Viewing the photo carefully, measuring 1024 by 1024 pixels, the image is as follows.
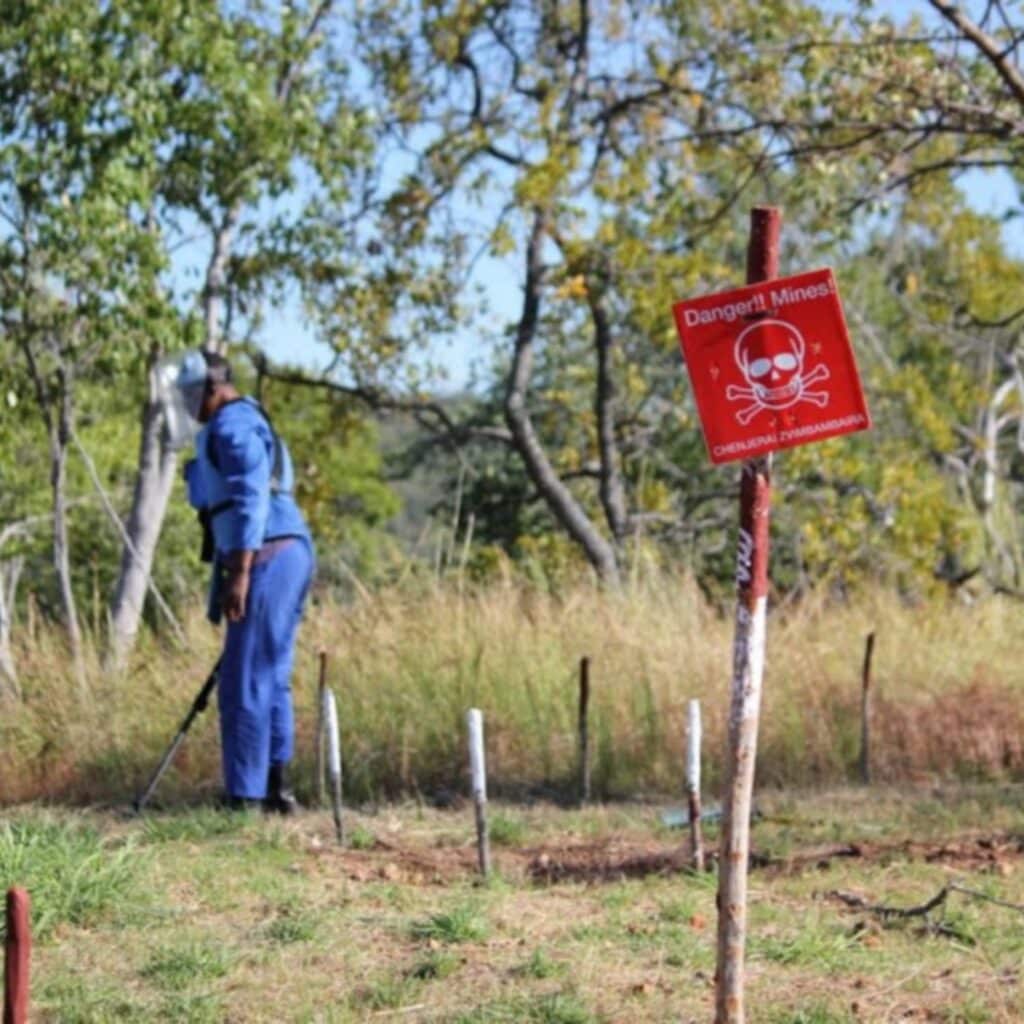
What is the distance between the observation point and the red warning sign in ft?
15.1

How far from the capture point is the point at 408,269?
16.1 metres

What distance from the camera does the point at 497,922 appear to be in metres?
6.22

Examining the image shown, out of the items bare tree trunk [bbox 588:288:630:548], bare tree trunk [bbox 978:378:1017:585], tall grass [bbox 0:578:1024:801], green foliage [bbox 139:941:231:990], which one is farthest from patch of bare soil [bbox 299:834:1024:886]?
bare tree trunk [bbox 588:288:630:548]

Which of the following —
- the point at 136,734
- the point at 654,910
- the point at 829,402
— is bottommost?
the point at 654,910

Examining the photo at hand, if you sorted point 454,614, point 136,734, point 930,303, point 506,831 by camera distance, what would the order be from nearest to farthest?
point 506,831 → point 136,734 → point 454,614 → point 930,303

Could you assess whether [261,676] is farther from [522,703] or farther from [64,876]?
[64,876]

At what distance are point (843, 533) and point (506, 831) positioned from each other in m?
9.96

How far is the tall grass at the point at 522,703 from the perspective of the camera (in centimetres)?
947

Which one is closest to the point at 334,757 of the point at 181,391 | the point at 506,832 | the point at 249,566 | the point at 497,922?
the point at 506,832

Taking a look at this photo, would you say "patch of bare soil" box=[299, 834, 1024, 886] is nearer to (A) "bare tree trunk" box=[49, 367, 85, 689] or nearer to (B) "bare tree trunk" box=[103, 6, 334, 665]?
(A) "bare tree trunk" box=[49, 367, 85, 689]

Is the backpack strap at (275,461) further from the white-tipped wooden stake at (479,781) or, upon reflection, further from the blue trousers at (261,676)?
the white-tipped wooden stake at (479,781)

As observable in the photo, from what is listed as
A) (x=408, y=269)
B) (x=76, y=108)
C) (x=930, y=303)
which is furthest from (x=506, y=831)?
(x=930, y=303)

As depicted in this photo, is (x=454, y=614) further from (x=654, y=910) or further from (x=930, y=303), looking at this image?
(x=930, y=303)

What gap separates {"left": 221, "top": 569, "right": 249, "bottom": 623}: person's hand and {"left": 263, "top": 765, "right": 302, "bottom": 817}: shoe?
723 mm
